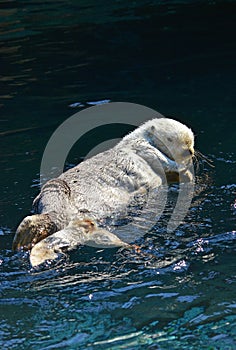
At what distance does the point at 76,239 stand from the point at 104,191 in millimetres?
915

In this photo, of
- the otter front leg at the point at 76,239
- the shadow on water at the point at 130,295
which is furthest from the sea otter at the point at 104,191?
the shadow on water at the point at 130,295

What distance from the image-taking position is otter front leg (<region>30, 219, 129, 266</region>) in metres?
4.43

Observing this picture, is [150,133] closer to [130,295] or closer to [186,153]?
[186,153]

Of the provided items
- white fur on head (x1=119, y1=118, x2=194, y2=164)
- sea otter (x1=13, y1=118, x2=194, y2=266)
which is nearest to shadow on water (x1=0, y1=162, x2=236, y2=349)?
sea otter (x1=13, y1=118, x2=194, y2=266)

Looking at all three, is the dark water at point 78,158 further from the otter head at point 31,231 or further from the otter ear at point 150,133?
the otter ear at point 150,133

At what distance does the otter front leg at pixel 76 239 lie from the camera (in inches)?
175

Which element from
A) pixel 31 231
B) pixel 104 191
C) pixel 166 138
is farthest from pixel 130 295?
pixel 166 138

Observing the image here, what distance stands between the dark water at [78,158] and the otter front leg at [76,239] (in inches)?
3.5

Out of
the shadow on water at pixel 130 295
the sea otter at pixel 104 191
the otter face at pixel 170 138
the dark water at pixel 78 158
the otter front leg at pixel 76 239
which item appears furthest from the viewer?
the otter face at pixel 170 138

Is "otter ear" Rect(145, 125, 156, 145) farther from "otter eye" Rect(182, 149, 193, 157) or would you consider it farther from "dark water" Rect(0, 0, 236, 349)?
"dark water" Rect(0, 0, 236, 349)

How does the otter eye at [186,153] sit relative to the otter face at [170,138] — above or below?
below

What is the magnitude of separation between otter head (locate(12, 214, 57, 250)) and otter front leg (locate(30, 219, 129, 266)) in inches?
5.2

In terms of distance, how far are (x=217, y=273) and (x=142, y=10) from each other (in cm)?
902

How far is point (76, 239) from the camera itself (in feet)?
14.9
